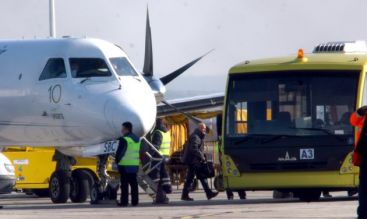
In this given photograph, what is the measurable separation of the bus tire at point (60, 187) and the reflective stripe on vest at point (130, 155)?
391cm

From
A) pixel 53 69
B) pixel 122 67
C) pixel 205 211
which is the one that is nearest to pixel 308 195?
pixel 205 211

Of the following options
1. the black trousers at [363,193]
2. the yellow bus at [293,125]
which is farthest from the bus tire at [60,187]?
the black trousers at [363,193]

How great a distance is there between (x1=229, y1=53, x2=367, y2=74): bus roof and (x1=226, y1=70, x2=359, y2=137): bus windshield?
0.35ft

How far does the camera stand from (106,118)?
24.3 metres

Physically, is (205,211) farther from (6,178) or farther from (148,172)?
(148,172)

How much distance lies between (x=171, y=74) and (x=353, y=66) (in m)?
10.5

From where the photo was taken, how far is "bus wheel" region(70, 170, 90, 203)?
2658 centimetres

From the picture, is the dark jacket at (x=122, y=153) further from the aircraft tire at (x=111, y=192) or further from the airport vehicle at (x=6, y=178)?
the airport vehicle at (x=6, y=178)

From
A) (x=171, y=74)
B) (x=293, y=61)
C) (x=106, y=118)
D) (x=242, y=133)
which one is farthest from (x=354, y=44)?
(x=171, y=74)

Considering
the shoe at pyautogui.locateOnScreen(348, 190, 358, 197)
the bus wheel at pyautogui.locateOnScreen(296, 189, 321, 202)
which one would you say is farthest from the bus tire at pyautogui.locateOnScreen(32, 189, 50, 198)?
the bus wheel at pyautogui.locateOnScreen(296, 189, 321, 202)

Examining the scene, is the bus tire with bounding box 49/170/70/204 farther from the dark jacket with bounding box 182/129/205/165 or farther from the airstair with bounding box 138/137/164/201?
the dark jacket with bounding box 182/129/205/165

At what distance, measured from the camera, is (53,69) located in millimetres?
26016

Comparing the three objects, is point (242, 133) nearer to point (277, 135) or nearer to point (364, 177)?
point (277, 135)

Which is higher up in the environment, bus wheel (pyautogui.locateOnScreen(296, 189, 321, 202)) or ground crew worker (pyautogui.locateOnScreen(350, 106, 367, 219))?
ground crew worker (pyautogui.locateOnScreen(350, 106, 367, 219))
